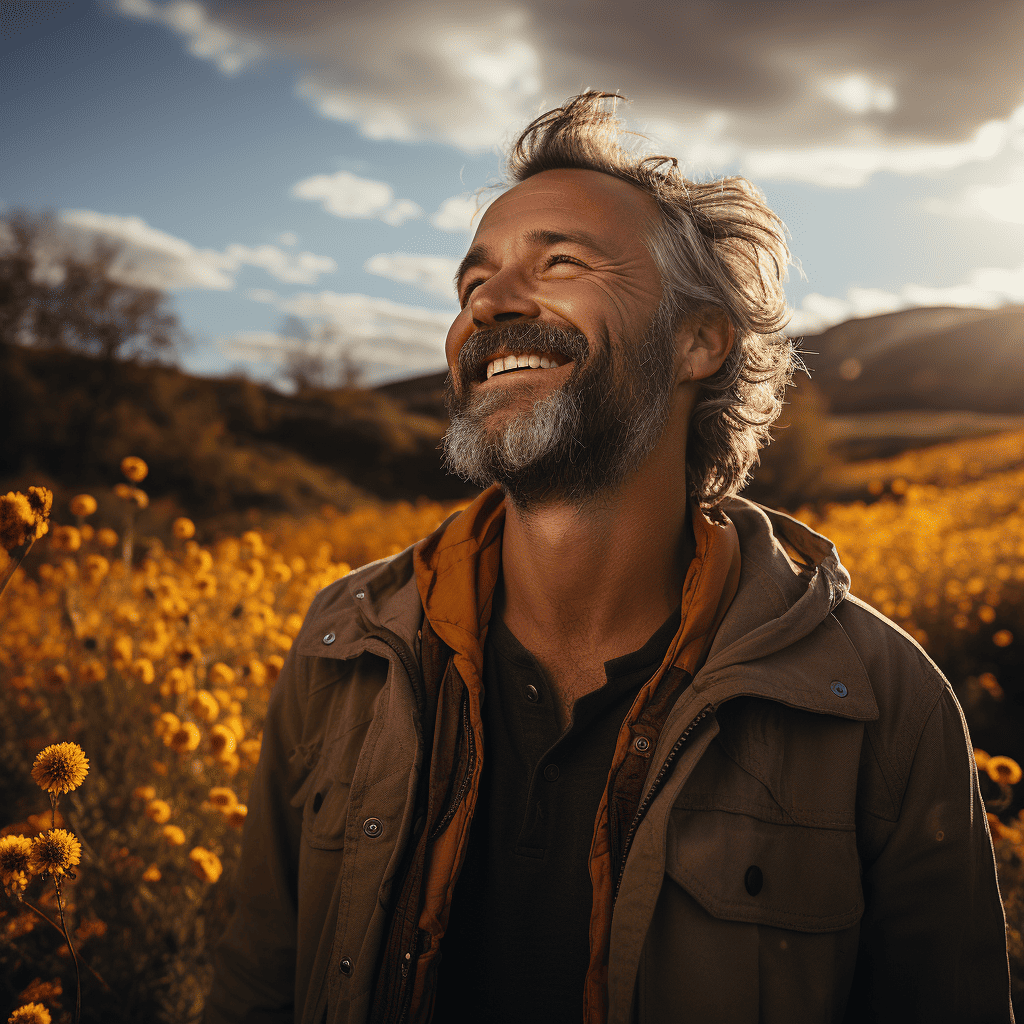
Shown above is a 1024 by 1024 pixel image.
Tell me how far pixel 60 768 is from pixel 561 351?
Answer: 143cm

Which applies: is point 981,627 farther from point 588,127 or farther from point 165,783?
point 165,783

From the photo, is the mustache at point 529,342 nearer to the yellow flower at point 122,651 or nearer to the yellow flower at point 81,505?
the yellow flower at point 122,651

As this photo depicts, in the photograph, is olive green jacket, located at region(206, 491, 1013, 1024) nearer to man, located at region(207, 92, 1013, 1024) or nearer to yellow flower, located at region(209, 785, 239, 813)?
man, located at region(207, 92, 1013, 1024)

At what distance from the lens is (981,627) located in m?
5.29

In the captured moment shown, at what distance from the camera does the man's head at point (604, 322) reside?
177 centimetres

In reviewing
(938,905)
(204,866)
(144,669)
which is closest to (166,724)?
(144,669)

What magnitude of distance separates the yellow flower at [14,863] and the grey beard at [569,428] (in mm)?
1210

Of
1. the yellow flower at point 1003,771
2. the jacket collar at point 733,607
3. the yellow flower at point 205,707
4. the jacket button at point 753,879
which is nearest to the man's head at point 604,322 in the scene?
the jacket collar at point 733,607

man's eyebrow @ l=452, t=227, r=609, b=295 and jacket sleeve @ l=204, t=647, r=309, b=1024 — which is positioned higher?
man's eyebrow @ l=452, t=227, r=609, b=295

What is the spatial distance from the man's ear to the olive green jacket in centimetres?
75

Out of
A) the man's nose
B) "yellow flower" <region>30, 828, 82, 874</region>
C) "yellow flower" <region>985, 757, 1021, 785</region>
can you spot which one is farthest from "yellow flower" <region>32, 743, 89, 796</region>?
"yellow flower" <region>985, 757, 1021, 785</region>

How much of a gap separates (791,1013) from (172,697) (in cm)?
303

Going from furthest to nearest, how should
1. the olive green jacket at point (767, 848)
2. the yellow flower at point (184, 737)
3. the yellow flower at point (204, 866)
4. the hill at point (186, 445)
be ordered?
the hill at point (186, 445)
the yellow flower at point (184, 737)
the yellow flower at point (204, 866)
the olive green jacket at point (767, 848)

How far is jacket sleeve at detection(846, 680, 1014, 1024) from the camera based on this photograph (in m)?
1.34
